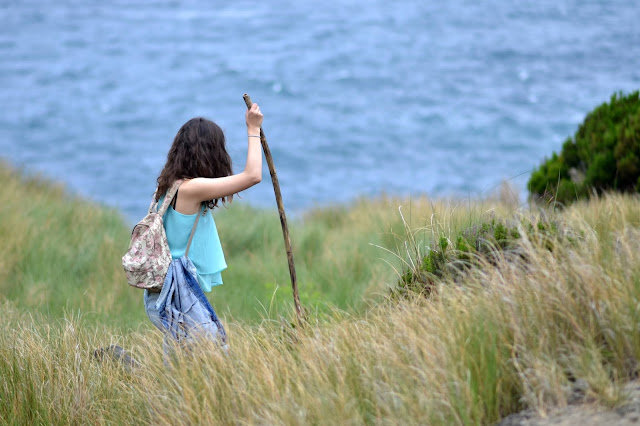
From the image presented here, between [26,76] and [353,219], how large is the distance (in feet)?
134

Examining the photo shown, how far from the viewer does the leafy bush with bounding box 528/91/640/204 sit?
7.83m

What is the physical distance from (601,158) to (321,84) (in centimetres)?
3581

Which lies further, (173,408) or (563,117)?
(563,117)

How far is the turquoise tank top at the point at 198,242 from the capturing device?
4188mm

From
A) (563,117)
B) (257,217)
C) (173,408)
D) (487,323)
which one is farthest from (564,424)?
(563,117)

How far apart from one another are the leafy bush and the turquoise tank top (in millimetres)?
4025

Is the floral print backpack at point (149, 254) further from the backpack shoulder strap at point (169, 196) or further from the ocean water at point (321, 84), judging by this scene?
the ocean water at point (321, 84)

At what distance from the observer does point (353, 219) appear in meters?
10.6

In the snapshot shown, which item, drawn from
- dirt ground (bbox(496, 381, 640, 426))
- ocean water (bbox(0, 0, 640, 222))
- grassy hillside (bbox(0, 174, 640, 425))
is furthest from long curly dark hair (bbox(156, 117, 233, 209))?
ocean water (bbox(0, 0, 640, 222))

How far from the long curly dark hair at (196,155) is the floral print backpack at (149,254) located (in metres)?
0.14

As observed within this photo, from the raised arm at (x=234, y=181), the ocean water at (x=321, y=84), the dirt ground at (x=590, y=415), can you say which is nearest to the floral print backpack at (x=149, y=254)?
the raised arm at (x=234, y=181)

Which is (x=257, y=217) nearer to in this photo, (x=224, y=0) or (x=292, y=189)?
(x=292, y=189)

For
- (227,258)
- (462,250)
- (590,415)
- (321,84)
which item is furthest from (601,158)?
(321,84)

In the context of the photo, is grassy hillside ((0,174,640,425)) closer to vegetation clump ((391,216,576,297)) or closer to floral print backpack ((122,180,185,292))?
vegetation clump ((391,216,576,297))
